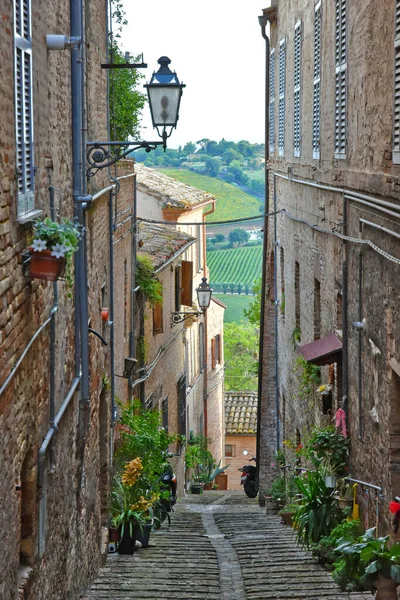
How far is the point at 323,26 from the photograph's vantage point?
44.3 feet

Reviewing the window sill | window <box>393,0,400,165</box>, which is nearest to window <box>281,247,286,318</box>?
window <box>393,0,400,165</box>

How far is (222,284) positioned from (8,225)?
298ft

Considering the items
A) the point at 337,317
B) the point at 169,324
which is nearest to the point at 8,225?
the point at 337,317

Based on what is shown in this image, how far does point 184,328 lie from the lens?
26.3m

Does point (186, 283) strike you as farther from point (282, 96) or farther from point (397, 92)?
point (397, 92)

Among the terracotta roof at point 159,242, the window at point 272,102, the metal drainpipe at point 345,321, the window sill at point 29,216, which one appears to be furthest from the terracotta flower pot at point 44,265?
the window at point 272,102

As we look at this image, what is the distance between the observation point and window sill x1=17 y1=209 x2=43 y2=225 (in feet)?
21.4

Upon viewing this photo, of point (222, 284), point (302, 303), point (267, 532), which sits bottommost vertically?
point (222, 284)

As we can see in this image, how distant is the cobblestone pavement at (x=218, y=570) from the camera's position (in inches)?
384

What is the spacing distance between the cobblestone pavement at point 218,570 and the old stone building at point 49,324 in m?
0.54

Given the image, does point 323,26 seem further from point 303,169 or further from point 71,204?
point 71,204

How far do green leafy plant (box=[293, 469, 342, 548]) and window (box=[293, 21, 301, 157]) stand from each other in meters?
6.72

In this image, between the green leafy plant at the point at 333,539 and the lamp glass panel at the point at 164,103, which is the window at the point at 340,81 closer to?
the lamp glass panel at the point at 164,103

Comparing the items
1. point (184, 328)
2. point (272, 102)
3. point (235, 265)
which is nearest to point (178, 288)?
point (184, 328)
